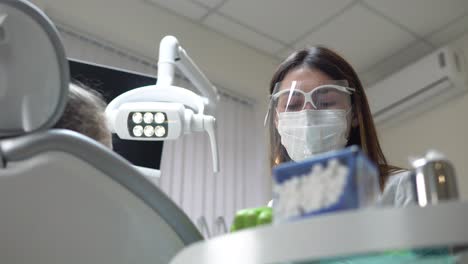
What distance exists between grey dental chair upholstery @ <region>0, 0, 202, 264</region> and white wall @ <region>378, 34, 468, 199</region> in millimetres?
2857

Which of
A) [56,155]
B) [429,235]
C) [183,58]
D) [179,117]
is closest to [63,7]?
[183,58]

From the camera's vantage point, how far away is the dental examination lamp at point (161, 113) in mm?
1238

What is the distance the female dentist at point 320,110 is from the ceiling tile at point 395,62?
2199 mm

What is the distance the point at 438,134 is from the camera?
3447mm

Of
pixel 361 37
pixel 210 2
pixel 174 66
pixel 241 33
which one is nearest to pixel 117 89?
pixel 174 66

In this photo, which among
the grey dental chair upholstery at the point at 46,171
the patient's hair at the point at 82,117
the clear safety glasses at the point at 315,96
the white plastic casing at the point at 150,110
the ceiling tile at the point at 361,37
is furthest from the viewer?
the ceiling tile at the point at 361,37

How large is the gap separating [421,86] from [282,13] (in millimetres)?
991

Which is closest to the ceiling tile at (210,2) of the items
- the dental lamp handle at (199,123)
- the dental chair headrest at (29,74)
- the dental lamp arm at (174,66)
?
the dental lamp arm at (174,66)

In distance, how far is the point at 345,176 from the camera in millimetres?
468

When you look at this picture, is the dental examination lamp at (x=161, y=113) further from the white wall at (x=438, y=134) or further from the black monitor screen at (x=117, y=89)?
the white wall at (x=438, y=134)

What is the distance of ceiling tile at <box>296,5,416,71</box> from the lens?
3199 millimetres

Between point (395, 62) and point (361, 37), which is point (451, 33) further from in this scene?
point (361, 37)

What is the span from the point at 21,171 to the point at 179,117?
0.74 metres

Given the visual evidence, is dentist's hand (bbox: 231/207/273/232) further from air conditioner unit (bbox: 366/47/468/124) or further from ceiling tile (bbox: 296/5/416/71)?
air conditioner unit (bbox: 366/47/468/124)
